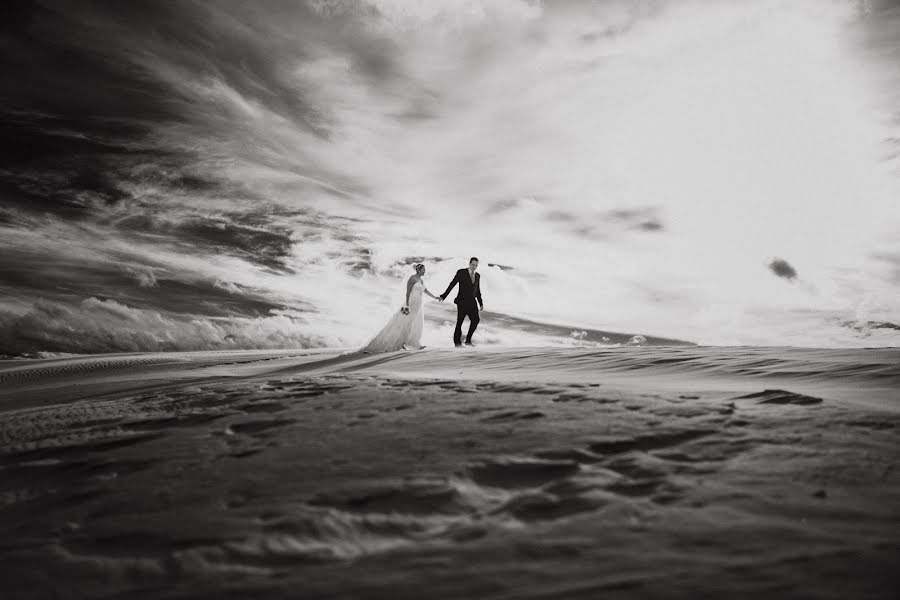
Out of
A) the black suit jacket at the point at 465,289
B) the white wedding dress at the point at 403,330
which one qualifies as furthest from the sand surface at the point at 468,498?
the black suit jacket at the point at 465,289

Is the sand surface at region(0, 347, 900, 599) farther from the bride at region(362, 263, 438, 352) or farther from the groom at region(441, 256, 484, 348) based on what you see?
the groom at region(441, 256, 484, 348)

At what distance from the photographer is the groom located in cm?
1208

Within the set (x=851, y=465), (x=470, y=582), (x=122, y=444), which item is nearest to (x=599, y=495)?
(x=470, y=582)

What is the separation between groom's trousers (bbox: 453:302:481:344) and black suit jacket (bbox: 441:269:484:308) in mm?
74

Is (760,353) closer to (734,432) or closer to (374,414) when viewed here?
(734,432)

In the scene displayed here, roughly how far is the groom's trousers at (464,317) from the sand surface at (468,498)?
8.38 metres

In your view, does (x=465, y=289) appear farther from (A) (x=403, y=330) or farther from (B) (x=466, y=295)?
(A) (x=403, y=330)

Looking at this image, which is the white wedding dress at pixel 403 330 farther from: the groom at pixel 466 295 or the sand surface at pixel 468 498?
the sand surface at pixel 468 498

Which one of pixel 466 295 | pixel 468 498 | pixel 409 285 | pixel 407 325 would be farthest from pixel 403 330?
pixel 468 498

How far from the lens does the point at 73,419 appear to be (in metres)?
3.95

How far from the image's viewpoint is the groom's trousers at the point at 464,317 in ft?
40.3

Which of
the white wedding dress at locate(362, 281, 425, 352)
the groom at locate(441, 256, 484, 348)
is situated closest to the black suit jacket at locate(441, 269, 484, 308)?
the groom at locate(441, 256, 484, 348)

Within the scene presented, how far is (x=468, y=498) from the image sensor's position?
183 centimetres

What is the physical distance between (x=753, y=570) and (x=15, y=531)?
2.37 m
